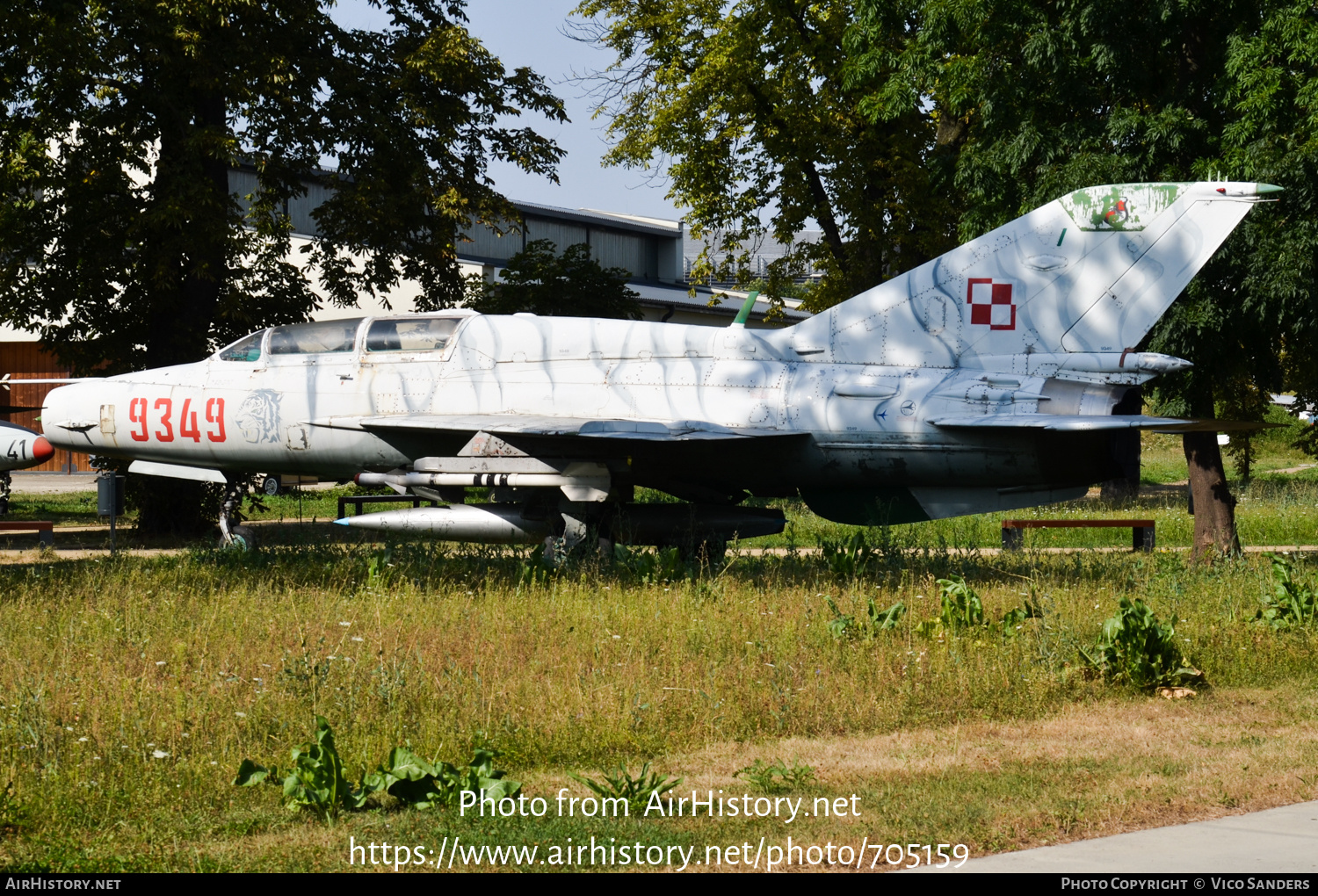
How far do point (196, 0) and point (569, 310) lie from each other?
41.1 feet

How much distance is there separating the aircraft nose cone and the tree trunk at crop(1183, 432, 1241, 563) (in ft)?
51.7

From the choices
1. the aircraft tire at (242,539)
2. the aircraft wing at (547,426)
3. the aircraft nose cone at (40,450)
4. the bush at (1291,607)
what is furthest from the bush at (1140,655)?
the aircraft nose cone at (40,450)

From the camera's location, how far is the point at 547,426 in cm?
1239

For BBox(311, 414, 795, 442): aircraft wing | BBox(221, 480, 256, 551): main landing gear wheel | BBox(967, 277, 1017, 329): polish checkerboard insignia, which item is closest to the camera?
BBox(311, 414, 795, 442): aircraft wing

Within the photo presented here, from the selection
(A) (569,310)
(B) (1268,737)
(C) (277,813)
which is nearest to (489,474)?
(C) (277,813)

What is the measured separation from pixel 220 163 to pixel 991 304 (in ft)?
47.3

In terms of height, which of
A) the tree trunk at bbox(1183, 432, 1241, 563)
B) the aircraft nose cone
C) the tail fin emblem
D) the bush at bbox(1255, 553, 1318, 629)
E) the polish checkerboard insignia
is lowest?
the bush at bbox(1255, 553, 1318, 629)

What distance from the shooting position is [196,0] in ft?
59.9

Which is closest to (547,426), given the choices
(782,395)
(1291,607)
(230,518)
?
A: (782,395)

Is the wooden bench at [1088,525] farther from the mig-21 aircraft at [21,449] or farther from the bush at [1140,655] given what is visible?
the mig-21 aircraft at [21,449]

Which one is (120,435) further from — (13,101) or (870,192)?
(870,192)

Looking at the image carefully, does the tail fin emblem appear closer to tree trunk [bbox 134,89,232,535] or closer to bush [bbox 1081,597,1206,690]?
bush [bbox 1081,597,1206,690]

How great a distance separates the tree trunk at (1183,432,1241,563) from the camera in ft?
58.2

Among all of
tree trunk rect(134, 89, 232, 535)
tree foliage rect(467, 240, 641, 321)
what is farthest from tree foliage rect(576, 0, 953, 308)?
tree trunk rect(134, 89, 232, 535)
